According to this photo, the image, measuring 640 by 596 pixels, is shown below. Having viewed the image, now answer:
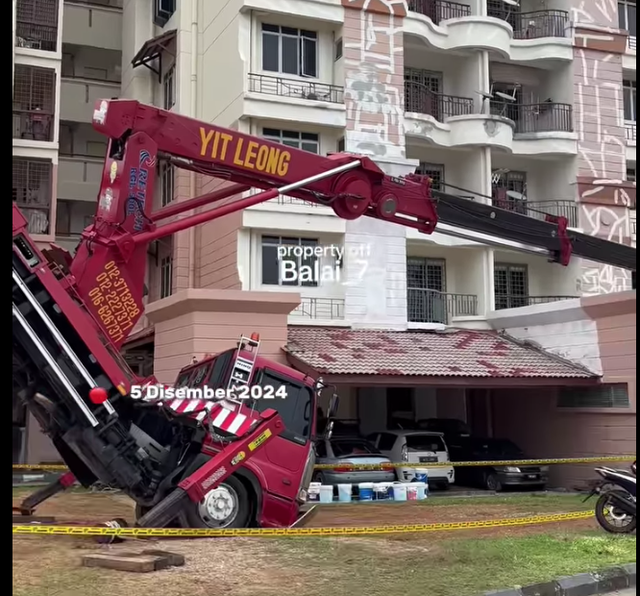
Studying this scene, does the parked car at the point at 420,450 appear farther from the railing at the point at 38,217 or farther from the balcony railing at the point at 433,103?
the railing at the point at 38,217

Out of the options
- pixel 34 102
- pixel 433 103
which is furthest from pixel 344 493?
pixel 34 102

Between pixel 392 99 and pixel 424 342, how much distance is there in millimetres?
7056

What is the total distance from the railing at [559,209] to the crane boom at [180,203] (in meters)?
13.7

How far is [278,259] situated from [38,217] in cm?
714

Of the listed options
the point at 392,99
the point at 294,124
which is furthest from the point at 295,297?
the point at 392,99

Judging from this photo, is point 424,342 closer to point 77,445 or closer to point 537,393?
point 537,393

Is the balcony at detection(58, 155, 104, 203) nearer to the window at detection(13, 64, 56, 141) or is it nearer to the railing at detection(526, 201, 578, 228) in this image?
the window at detection(13, 64, 56, 141)

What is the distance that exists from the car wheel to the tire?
26.1ft

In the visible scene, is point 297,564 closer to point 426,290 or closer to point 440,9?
point 426,290

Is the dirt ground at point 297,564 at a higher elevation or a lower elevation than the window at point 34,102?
lower

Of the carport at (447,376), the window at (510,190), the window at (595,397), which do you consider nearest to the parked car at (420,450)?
the carport at (447,376)

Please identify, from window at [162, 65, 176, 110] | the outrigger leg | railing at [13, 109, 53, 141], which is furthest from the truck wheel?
window at [162, 65, 176, 110]

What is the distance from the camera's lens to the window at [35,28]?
76.8 ft

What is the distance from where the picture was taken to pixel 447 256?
79.2ft
